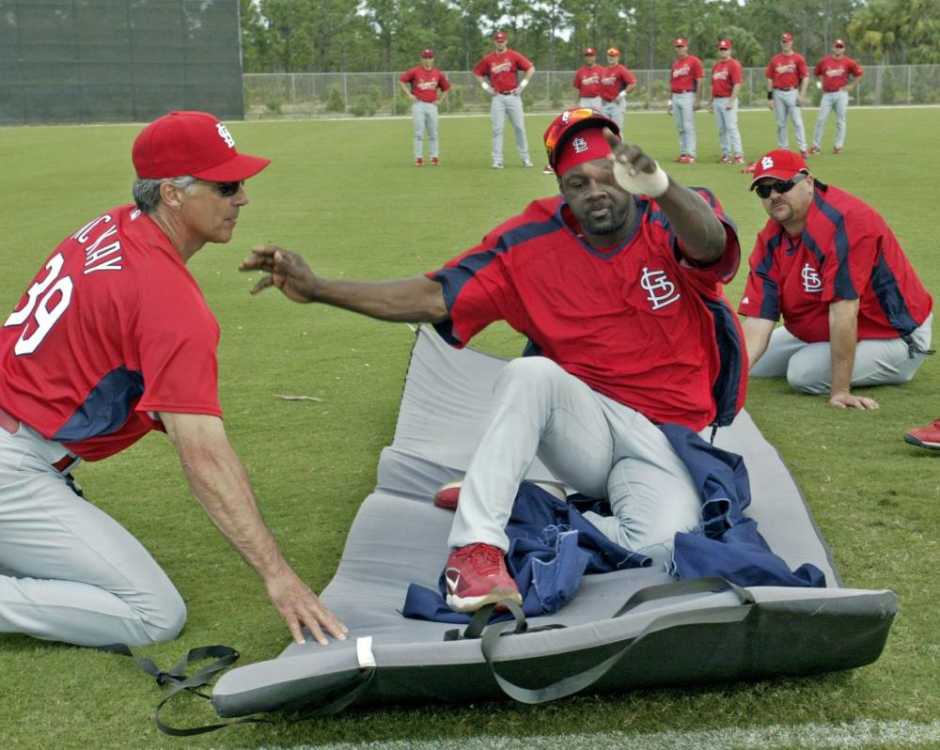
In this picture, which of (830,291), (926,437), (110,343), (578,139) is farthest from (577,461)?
(830,291)

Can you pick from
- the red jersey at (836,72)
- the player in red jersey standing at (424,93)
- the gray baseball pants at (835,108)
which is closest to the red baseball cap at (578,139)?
the player in red jersey standing at (424,93)

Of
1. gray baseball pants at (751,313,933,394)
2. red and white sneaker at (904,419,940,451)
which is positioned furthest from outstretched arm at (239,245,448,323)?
gray baseball pants at (751,313,933,394)

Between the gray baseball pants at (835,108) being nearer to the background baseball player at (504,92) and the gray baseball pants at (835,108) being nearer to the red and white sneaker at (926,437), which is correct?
the background baseball player at (504,92)

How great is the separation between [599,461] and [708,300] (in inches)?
29.9

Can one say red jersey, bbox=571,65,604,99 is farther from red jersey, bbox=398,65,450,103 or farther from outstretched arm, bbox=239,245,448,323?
outstretched arm, bbox=239,245,448,323

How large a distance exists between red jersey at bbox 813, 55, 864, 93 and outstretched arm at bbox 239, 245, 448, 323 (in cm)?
2051

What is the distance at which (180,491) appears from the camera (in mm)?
5934

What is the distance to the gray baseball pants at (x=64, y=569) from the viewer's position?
4160 millimetres

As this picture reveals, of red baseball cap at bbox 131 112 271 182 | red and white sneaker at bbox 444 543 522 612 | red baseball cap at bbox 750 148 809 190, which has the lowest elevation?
red and white sneaker at bbox 444 543 522 612

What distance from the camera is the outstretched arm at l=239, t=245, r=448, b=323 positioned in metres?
4.70

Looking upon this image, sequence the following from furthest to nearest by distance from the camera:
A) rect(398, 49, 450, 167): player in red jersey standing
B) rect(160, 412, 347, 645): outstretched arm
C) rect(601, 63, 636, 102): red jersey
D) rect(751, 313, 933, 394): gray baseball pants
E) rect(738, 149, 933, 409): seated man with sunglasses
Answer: rect(601, 63, 636, 102): red jersey
rect(398, 49, 450, 167): player in red jersey standing
rect(751, 313, 933, 394): gray baseball pants
rect(738, 149, 933, 409): seated man with sunglasses
rect(160, 412, 347, 645): outstretched arm

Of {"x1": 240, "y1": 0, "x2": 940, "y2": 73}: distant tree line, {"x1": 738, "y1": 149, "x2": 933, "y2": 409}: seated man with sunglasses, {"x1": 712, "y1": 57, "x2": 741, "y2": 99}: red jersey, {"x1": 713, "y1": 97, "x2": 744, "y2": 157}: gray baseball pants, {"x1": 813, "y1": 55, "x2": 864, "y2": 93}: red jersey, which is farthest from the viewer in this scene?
{"x1": 240, "y1": 0, "x2": 940, "y2": 73}: distant tree line

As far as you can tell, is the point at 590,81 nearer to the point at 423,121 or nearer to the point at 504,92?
the point at 504,92

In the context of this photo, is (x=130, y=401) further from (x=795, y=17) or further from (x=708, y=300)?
(x=795, y=17)
